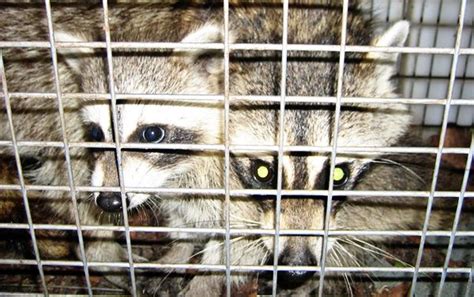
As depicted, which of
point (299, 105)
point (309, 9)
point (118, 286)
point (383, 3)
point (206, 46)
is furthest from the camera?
point (383, 3)

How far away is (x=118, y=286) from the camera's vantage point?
9.68ft

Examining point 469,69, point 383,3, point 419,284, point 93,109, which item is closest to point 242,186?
point 93,109

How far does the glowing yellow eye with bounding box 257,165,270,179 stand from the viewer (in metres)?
2.44

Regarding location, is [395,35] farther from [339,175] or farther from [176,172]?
[176,172]

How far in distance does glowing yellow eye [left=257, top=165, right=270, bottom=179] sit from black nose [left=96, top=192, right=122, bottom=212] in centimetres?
61

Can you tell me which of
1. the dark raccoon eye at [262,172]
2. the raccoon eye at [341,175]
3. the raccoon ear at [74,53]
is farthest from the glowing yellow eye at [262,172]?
the raccoon ear at [74,53]

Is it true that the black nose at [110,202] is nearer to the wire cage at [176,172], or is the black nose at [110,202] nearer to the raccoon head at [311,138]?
the wire cage at [176,172]

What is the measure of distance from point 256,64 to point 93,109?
2.53 ft

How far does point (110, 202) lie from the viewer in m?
2.33

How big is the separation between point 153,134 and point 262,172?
21.2 inches

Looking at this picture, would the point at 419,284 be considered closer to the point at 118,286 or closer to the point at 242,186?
the point at 242,186

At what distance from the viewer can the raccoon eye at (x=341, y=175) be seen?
2.46 meters

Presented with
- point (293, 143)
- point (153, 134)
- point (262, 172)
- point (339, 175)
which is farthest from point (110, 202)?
point (339, 175)

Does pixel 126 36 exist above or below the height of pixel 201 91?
above
